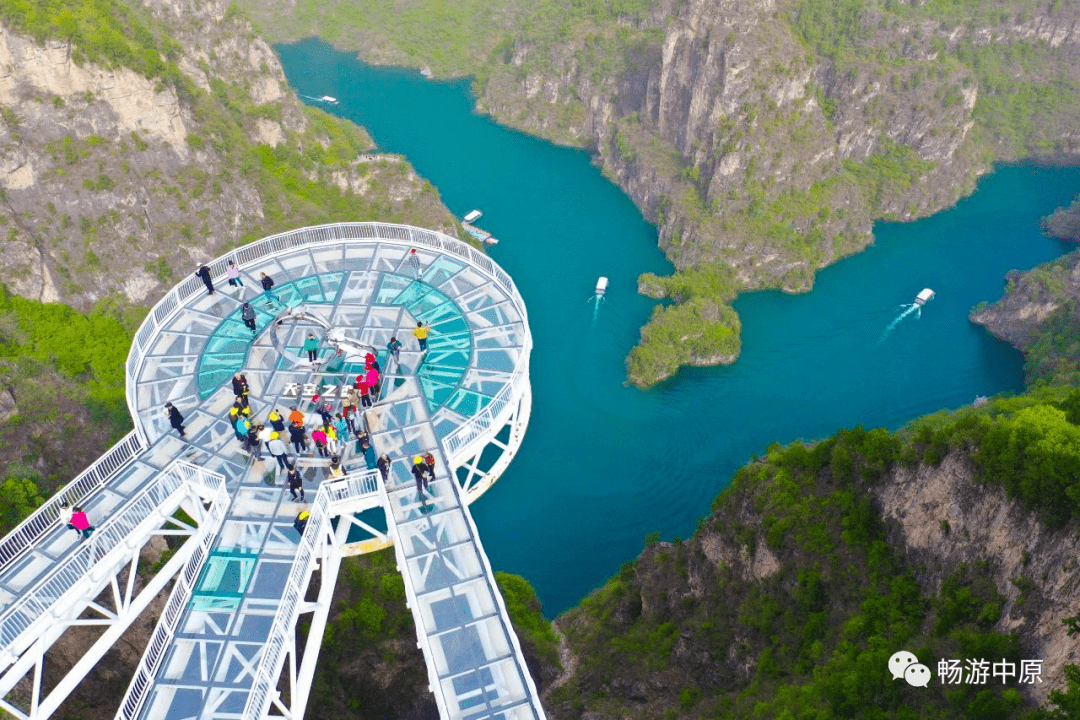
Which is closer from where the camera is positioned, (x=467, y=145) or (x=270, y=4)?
(x=467, y=145)

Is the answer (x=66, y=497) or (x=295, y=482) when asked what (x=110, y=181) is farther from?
(x=295, y=482)

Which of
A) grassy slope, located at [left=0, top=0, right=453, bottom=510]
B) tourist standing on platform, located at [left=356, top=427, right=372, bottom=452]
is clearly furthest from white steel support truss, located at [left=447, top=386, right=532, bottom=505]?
grassy slope, located at [left=0, top=0, right=453, bottom=510]

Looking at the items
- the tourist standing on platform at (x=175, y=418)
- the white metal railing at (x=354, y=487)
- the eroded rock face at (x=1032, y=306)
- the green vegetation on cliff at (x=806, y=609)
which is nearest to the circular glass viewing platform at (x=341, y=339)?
the tourist standing on platform at (x=175, y=418)

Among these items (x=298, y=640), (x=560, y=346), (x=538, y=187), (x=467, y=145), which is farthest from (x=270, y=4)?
(x=298, y=640)

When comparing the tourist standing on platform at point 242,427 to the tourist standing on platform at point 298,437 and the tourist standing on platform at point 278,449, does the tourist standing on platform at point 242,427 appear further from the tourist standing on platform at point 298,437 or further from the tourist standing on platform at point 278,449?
the tourist standing on platform at point 298,437

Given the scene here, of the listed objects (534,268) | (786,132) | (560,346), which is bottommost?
(560,346)

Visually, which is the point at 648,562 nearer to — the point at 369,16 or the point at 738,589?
the point at 738,589
